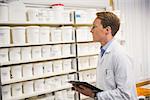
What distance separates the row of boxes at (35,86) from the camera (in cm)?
248

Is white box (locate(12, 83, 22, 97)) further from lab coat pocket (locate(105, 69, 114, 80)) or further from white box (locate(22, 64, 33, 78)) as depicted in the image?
lab coat pocket (locate(105, 69, 114, 80))

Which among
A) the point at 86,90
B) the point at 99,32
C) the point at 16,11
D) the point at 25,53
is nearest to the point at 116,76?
the point at 86,90

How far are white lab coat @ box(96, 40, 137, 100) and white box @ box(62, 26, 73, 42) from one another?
114 cm

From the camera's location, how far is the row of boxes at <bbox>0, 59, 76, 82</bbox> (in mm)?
2463

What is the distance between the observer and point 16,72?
2.54 metres

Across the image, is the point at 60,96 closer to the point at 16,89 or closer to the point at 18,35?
the point at 16,89

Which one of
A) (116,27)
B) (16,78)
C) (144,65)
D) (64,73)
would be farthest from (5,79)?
(144,65)

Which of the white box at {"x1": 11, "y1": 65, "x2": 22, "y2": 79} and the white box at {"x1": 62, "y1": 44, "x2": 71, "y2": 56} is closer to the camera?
the white box at {"x1": 11, "y1": 65, "x2": 22, "y2": 79}

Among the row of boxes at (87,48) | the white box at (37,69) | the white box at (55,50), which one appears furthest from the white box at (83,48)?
the white box at (37,69)

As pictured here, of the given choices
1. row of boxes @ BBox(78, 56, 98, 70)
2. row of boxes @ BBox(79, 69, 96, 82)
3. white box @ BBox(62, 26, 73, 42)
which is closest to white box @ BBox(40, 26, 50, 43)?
white box @ BBox(62, 26, 73, 42)

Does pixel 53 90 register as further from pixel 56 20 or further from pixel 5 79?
pixel 56 20

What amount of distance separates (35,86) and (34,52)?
38 centimetres

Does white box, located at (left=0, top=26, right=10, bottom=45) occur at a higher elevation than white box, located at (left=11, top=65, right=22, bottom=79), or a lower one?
higher

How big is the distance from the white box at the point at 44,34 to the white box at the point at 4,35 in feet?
1.32
